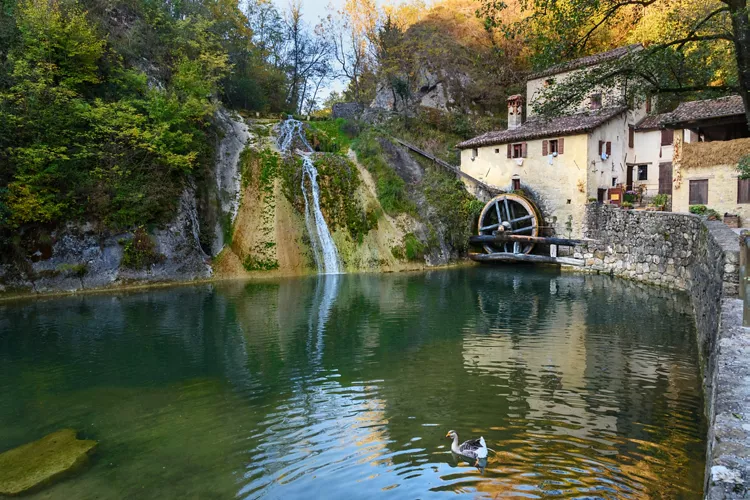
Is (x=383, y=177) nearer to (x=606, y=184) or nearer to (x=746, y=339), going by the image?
(x=606, y=184)

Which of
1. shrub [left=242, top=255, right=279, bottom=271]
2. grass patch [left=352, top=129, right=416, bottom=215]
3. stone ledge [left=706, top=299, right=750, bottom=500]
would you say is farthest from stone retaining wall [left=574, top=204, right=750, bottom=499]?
shrub [left=242, top=255, right=279, bottom=271]

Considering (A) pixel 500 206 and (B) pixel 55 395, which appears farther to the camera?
(A) pixel 500 206

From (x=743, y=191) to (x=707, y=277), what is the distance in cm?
1248

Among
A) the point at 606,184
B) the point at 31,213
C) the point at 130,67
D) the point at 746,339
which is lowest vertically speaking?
the point at 746,339

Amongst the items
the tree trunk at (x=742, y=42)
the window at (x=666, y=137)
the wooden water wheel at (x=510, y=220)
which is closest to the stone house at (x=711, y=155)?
the window at (x=666, y=137)

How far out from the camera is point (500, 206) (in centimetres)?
2947

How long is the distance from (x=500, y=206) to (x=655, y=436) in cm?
2350

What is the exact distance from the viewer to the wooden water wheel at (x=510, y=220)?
2833 centimetres

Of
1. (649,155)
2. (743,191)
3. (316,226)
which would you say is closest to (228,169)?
(316,226)

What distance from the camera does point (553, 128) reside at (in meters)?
28.7

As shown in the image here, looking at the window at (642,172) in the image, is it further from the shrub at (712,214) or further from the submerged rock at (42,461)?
the submerged rock at (42,461)

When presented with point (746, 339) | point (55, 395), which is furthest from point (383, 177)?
point (746, 339)

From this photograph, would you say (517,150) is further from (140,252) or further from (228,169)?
(140,252)

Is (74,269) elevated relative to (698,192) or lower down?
lower down
